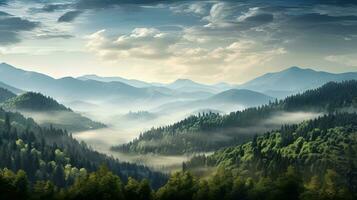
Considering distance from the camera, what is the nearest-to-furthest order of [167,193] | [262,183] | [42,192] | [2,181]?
1. [2,181]
2. [42,192]
3. [167,193]
4. [262,183]

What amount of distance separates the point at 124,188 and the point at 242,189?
44.7m

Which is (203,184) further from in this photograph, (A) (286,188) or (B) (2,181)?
(B) (2,181)

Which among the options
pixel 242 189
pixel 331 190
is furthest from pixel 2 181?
pixel 331 190

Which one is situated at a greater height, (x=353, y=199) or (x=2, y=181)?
(x=2, y=181)

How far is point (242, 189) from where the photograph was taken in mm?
172375

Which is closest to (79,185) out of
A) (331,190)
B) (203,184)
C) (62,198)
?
(62,198)

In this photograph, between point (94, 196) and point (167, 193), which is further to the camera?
point (167, 193)

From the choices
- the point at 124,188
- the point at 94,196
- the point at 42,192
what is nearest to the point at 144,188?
the point at 124,188

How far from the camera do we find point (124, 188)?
148 m

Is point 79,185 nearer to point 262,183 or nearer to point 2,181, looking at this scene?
point 2,181

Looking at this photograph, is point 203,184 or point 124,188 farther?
point 203,184

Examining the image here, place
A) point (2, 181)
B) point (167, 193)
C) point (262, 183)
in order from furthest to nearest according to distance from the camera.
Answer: point (262, 183) → point (167, 193) → point (2, 181)

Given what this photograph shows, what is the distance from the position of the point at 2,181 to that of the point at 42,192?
12757mm

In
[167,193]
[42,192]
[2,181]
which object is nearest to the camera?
[2,181]
